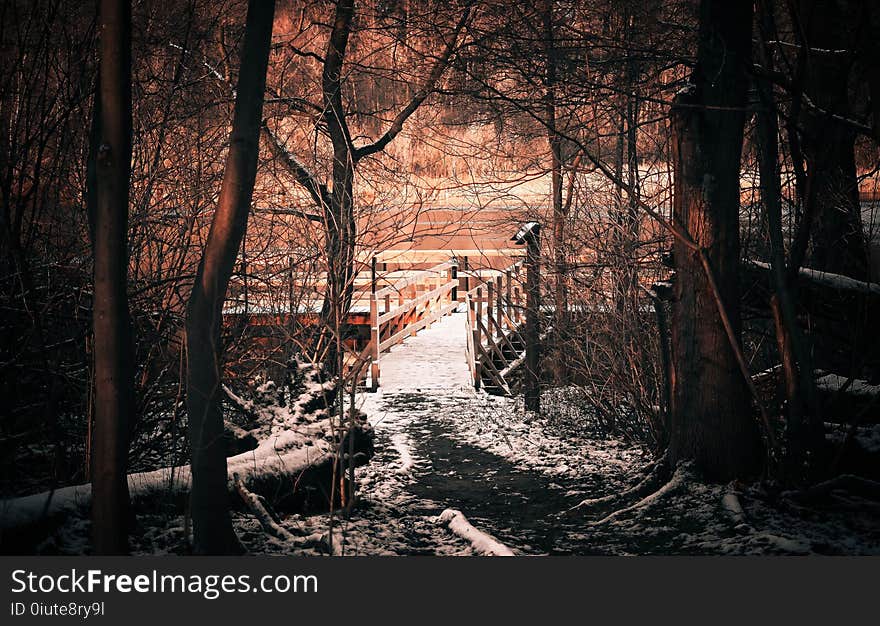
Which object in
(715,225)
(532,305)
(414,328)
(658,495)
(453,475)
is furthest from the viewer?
(414,328)

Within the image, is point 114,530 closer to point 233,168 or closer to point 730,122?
point 233,168

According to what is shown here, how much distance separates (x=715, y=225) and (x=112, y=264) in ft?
12.0

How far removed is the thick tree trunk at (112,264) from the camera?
3583 millimetres

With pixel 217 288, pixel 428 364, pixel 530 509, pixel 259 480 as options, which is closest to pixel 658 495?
pixel 530 509

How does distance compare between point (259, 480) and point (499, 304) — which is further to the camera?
point (499, 304)

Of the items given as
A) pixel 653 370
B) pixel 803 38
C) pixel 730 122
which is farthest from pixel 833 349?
pixel 803 38

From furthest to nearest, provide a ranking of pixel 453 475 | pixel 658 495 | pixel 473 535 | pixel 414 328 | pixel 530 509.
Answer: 1. pixel 414 328
2. pixel 453 475
3. pixel 530 509
4. pixel 658 495
5. pixel 473 535

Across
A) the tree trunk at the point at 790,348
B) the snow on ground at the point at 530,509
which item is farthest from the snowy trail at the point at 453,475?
the tree trunk at the point at 790,348

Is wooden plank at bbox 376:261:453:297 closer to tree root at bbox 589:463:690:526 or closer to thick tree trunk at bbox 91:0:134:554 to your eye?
tree root at bbox 589:463:690:526

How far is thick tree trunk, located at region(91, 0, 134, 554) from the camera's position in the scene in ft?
11.8

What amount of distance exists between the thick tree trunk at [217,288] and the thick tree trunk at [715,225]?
2791 millimetres

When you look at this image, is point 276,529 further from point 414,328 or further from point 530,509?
point 414,328

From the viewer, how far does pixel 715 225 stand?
533 centimetres

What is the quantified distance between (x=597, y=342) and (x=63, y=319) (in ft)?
15.3
